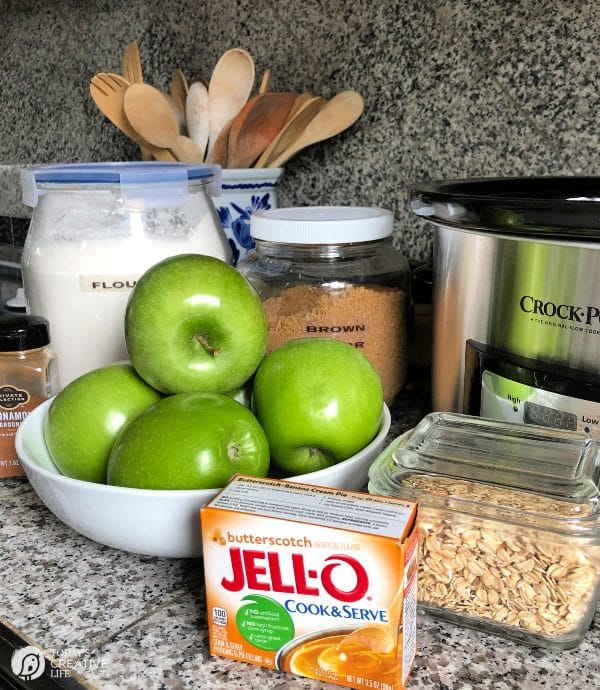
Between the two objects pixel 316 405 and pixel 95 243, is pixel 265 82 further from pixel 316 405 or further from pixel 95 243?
pixel 316 405

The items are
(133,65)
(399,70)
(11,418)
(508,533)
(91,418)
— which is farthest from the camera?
(133,65)

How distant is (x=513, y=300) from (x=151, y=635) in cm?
33

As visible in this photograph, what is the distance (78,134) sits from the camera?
1259 mm

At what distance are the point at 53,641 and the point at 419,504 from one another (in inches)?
8.7

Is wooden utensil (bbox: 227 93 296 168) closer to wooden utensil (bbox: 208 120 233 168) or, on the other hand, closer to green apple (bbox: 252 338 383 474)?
wooden utensil (bbox: 208 120 233 168)

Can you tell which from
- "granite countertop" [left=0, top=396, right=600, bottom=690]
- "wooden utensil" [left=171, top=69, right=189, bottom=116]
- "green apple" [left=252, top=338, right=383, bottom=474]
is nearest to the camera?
"granite countertop" [left=0, top=396, right=600, bottom=690]

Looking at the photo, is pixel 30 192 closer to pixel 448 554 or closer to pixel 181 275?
pixel 181 275

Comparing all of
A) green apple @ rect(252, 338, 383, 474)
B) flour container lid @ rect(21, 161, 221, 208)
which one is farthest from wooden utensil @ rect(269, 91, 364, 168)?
green apple @ rect(252, 338, 383, 474)

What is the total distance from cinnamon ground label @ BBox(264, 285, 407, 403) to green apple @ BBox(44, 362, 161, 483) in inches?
7.0

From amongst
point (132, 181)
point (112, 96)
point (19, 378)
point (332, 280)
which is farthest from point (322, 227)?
point (112, 96)

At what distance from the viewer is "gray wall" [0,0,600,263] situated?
0.74 meters

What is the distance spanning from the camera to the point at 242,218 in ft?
2.89

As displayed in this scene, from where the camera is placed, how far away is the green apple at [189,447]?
44 cm

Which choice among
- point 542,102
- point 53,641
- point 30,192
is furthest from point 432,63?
point 53,641
